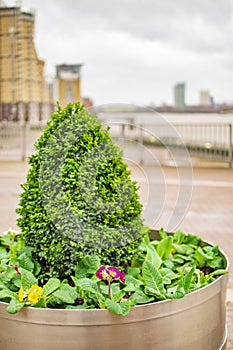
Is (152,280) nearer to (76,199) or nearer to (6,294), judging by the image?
(76,199)

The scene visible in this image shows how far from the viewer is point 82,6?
14.2 metres

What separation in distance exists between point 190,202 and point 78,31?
14112 millimetres

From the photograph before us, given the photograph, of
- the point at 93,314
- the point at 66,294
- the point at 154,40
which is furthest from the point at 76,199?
the point at 154,40

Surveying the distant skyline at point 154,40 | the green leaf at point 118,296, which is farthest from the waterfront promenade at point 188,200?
the distant skyline at point 154,40

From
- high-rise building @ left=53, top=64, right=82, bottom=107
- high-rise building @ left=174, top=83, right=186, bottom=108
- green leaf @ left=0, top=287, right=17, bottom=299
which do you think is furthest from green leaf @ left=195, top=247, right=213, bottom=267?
high-rise building @ left=53, top=64, right=82, bottom=107

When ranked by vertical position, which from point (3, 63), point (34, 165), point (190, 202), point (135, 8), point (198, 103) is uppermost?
point (135, 8)

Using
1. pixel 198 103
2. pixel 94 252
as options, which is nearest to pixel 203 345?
pixel 94 252

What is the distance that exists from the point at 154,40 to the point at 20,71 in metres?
5.29

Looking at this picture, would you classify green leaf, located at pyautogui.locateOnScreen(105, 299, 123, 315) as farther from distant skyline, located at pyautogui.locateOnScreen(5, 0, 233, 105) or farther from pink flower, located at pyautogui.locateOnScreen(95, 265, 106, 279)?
distant skyline, located at pyautogui.locateOnScreen(5, 0, 233, 105)

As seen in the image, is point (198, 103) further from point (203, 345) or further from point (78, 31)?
point (203, 345)

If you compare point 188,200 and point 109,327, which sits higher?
point 109,327

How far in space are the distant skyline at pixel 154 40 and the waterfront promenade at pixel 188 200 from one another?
9.75 ft

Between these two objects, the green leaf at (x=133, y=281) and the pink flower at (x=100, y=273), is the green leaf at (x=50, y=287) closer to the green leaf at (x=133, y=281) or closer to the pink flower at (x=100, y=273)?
the pink flower at (x=100, y=273)

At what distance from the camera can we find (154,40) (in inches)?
513
